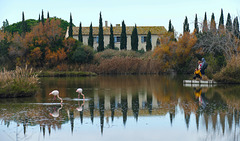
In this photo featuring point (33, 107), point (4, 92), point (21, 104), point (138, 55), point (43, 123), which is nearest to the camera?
point (43, 123)

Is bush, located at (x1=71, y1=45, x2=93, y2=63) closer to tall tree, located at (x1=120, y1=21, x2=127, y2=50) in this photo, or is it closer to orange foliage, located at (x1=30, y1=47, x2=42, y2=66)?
orange foliage, located at (x1=30, y1=47, x2=42, y2=66)

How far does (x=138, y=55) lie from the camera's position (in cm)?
5928

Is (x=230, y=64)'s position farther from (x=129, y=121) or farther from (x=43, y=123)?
(x=43, y=123)

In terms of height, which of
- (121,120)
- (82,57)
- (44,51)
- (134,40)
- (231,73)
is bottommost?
(121,120)

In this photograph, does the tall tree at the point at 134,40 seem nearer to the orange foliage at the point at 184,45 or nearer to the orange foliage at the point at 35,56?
the orange foliage at the point at 184,45

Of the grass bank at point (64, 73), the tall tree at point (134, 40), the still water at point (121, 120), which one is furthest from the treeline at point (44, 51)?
the still water at point (121, 120)

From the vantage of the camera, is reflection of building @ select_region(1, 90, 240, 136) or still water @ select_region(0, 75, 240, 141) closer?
still water @ select_region(0, 75, 240, 141)

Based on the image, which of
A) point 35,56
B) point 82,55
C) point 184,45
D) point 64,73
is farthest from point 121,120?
point 184,45

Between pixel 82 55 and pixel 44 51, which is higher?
pixel 44 51

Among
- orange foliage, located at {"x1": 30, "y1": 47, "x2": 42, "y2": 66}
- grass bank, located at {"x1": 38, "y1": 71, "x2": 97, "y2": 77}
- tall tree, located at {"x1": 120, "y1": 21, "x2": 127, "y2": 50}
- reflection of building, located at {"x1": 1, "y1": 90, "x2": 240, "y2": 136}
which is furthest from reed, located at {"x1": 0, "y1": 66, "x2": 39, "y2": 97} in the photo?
tall tree, located at {"x1": 120, "y1": 21, "x2": 127, "y2": 50}

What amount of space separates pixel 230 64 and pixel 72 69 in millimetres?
26863

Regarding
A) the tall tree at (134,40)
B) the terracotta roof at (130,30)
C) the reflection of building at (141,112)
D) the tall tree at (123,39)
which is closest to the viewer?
the reflection of building at (141,112)

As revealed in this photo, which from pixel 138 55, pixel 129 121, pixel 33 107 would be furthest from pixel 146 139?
pixel 138 55

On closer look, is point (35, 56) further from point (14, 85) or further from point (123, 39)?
point (14, 85)
